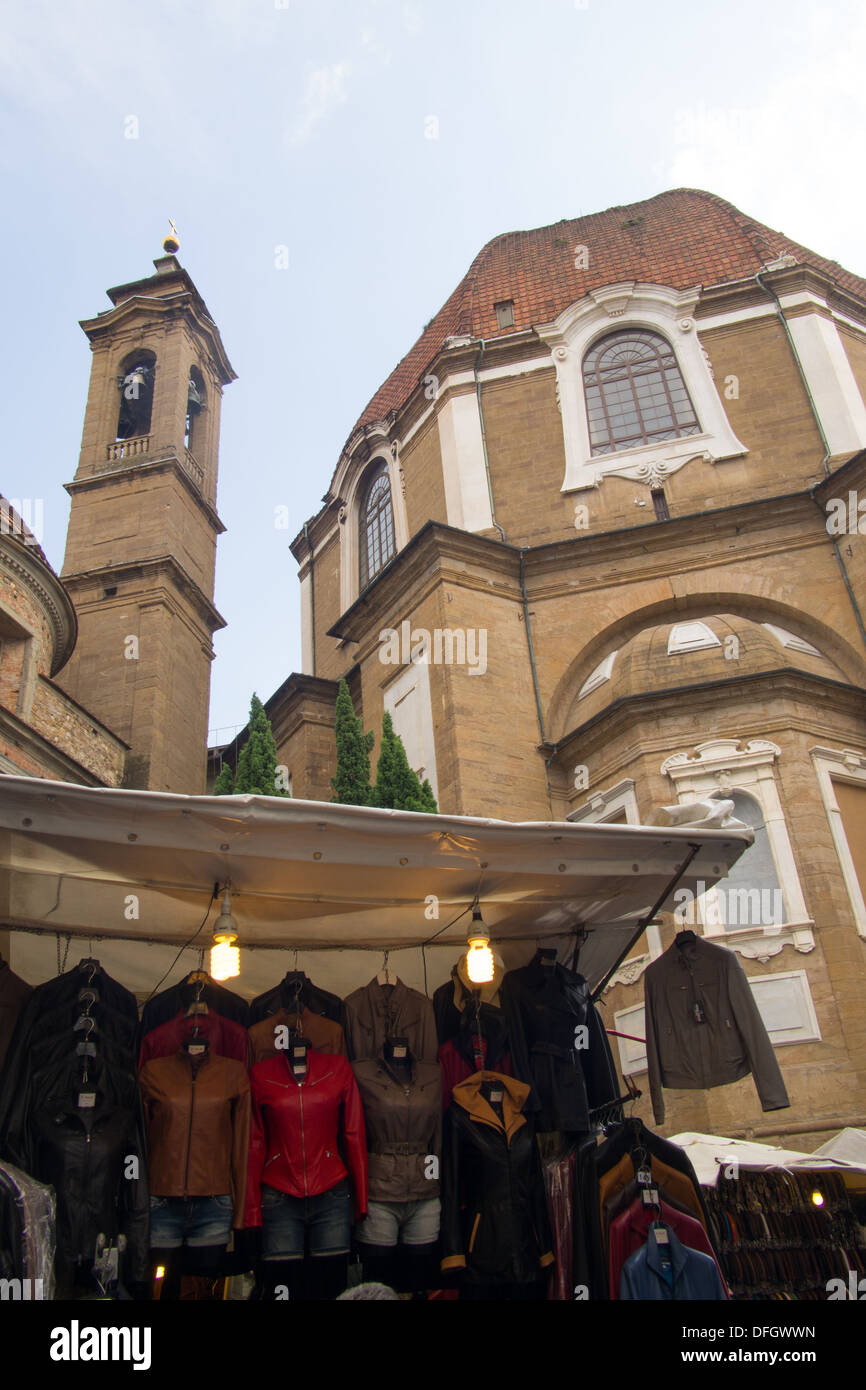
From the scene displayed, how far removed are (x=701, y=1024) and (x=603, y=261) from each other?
20135 mm

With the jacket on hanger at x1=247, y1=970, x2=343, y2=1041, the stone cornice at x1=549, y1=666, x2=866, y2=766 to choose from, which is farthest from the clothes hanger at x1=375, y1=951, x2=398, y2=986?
the stone cornice at x1=549, y1=666, x2=866, y2=766

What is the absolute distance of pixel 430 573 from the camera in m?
17.7

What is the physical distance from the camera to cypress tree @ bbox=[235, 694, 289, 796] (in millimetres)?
14562

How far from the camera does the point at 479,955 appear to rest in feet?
19.9

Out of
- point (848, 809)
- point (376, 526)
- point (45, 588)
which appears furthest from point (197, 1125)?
point (376, 526)

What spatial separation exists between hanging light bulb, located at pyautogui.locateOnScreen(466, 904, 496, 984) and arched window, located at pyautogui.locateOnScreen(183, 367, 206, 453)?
2491cm

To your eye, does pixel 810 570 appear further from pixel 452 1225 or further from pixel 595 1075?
pixel 452 1225

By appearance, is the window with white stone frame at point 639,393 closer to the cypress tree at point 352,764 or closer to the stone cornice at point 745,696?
the stone cornice at point 745,696

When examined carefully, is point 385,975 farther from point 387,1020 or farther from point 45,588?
point 45,588

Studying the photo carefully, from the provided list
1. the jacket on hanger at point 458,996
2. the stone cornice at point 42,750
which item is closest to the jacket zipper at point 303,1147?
the jacket on hanger at point 458,996

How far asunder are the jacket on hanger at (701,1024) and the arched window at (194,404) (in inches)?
977

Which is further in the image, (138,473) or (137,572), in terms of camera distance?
(138,473)

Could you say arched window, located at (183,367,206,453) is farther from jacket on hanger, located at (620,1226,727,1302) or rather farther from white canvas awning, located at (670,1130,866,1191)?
jacket on hanger, located at (620,1226,727,1302)
